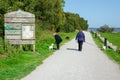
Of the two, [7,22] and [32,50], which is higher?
[7,22]

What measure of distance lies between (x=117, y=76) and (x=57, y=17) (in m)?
51.3

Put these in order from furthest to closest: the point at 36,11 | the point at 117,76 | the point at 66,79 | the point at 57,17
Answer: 1. the point at 57,17
2. the point at 36,11
3. the point at 117,76
4. the point at 66,79

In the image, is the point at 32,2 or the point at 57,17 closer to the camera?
the point at 32,2

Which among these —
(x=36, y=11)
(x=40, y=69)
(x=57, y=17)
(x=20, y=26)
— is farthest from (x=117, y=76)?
(x=57, y=17)

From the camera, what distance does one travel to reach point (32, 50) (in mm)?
23500

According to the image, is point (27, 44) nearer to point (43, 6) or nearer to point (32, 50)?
point (32, 50)

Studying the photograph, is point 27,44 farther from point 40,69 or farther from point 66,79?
point 66,79

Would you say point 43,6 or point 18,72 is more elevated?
point 43,6

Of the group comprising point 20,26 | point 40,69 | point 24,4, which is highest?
point 24,4

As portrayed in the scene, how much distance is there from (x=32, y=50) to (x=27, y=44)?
1.87 ft

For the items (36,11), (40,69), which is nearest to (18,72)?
(40,69)

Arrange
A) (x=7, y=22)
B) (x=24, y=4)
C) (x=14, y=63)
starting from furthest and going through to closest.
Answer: (x=24, y=4), (x=7, y=22), (x=14, y=63)

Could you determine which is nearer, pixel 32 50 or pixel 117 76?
pixel 117 76

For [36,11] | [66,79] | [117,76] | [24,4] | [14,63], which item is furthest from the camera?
[36,11]
